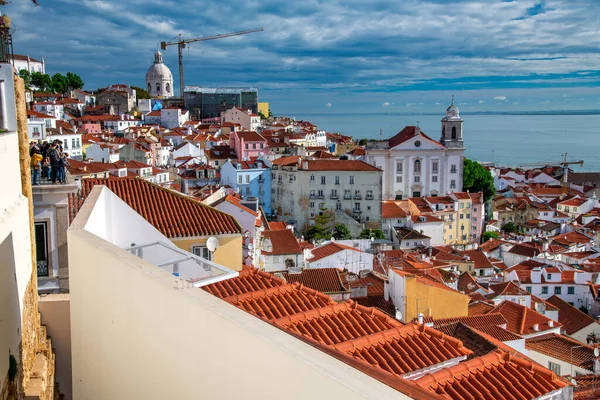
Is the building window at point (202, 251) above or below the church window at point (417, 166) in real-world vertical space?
above

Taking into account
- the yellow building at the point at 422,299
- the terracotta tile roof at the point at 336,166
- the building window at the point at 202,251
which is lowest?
the yellow building at the point at 422,299

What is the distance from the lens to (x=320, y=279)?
15547 mm

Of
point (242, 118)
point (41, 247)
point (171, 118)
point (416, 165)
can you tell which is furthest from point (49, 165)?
point (242, 118)

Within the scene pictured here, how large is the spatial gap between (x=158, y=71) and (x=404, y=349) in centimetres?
8570

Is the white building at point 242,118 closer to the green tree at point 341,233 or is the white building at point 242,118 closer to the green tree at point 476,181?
the green tree at point 476,181

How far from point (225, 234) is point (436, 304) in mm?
7342

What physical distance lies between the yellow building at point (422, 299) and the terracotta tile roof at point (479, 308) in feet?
4.01

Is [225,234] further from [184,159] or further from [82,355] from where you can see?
[184,159]

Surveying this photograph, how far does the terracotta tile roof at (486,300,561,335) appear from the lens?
14.9 meters

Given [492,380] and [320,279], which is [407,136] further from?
[492,380]

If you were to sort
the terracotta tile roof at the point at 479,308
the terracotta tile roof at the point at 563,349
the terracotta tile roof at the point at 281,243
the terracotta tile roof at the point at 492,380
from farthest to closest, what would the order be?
1. the terracotta tile roof at the point at 281,243
2. the terracotta tile roof at the point at 479,308
3. the terracotta tile roof at the point at 563,349
4. the terracotta tile roof at the point at 492,380

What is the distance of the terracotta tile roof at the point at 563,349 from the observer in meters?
13.1

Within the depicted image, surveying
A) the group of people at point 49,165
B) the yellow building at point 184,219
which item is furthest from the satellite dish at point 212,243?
the group of people at point 49,165

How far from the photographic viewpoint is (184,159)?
43969mm
